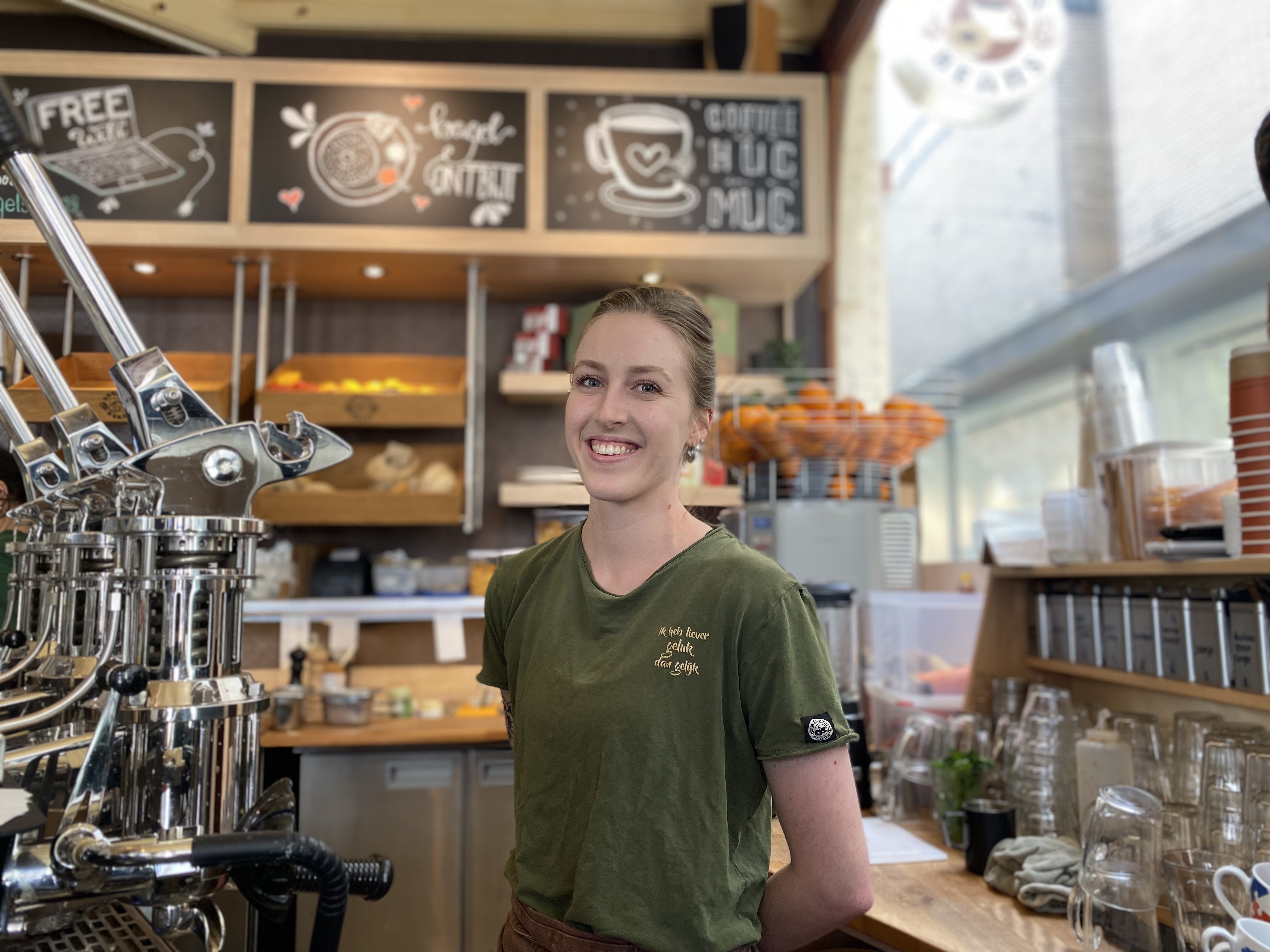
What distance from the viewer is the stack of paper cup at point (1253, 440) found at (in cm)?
155

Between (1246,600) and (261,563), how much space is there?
2948mm

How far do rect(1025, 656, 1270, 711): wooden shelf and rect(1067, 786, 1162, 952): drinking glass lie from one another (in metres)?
0.28

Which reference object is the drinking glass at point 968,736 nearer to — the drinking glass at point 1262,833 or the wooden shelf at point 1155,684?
the wooden shelf at point 1155,684

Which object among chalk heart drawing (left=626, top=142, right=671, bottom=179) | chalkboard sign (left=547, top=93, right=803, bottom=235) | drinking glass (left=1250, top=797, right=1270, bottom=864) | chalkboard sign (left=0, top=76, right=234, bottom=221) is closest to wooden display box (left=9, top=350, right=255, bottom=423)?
drinking glass (left=1250, top=797, right=1270, bottom=864)

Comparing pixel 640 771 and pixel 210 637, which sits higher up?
pixel 210 637

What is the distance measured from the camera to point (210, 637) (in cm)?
104

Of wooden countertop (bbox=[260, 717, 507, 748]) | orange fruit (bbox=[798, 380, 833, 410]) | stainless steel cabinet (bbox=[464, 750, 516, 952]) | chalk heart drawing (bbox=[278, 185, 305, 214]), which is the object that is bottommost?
stainless steel cabinet (bbox=[464, 750, 516, 952])

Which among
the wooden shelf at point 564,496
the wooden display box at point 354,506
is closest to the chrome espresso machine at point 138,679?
the wooden shelf at point 564,496

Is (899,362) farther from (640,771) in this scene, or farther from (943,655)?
(640,771)

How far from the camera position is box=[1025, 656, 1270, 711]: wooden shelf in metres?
1.58

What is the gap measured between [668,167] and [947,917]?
308cm

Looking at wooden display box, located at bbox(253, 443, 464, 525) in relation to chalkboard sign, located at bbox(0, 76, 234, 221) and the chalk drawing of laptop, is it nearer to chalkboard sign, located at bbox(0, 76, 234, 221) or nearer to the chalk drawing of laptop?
chalkboard sign, located at bbox(0, 76, 234, 221)

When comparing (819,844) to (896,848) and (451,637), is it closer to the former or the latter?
(896,848)

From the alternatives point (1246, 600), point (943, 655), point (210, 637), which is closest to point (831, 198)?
point (943, 655)
